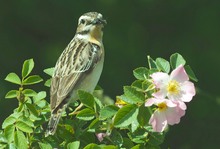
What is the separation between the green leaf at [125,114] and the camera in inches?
159

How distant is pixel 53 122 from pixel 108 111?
360 millimetres

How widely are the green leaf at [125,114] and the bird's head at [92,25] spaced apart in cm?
177

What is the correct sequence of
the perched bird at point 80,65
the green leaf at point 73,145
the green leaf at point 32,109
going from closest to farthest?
1. the green leaf at point 73,145
2. the green leaf at point 32,109
3. the perched bird at point 80,65

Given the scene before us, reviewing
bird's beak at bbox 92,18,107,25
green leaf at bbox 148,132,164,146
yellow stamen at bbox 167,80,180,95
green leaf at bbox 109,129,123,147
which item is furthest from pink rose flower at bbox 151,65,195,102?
bird's beak at bbox 92,18,107,25

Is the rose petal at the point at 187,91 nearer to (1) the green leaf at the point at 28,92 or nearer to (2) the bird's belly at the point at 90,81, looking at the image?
(1) the green leaf at the point at 28,92

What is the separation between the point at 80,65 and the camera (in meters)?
5.53

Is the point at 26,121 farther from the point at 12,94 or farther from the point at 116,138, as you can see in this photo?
the point at 116,138

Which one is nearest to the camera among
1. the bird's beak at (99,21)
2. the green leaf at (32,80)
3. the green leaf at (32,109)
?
the green leaf at (32,109)

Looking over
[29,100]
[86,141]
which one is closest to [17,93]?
[29,100]

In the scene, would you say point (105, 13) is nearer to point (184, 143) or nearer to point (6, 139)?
point (184, 143)

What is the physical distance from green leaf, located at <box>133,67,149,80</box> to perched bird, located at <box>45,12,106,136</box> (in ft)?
2.07

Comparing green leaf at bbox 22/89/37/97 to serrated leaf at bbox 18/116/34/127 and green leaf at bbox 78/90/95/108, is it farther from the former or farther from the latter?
green leaf at bbox 78/90/95/108

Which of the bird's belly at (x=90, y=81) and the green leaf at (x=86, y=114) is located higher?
the green leaf at (x=86, y=114)

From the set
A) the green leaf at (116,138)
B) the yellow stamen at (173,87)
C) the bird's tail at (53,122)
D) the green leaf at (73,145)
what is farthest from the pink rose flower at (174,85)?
the bird's tail at (53,122)
